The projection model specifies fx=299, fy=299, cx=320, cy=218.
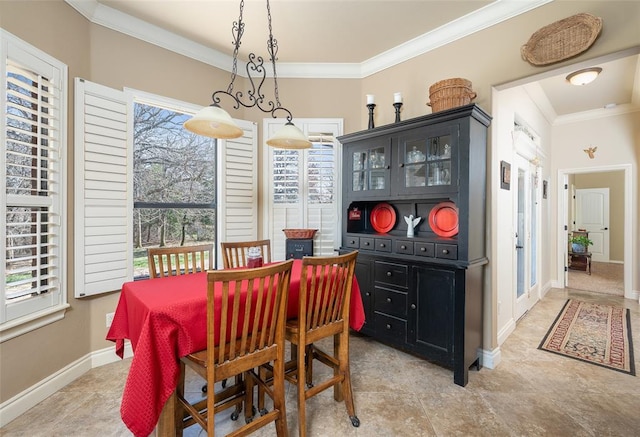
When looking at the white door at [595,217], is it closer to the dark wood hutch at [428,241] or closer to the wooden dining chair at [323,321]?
the dark wood hutch at [428,241]

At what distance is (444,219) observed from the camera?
273cm

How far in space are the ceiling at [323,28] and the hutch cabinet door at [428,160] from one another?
79cm

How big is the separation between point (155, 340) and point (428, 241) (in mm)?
2005

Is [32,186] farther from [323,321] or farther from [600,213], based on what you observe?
[600,213]

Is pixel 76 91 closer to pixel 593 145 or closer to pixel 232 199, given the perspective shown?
pixel 232 199

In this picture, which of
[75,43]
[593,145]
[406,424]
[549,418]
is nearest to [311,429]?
[406,424]

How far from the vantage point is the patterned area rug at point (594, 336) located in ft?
8.80

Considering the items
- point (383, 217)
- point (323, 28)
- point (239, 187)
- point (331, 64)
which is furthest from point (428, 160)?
point (239, 187)

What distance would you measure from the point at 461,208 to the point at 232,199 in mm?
2272

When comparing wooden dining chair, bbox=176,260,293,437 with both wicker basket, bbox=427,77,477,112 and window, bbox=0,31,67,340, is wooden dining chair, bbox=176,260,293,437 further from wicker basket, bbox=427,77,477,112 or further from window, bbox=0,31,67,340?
wicker basket, bbox=427,77,477,112

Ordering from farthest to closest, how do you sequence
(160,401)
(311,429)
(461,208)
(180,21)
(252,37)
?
(252,37) → (180,21) → (461,208) → (311,429) → (160,401)

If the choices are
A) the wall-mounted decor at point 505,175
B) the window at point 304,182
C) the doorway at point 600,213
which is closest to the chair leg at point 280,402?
the window at point 304,182

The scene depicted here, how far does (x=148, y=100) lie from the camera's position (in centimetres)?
277

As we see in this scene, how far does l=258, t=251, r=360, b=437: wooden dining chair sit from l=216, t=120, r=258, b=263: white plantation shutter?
1.69 m
